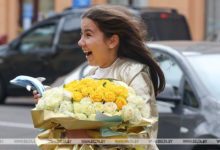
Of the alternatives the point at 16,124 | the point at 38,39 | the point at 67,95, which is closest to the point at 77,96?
the point at 67,95

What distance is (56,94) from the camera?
2.72 m

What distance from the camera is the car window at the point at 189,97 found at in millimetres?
5007

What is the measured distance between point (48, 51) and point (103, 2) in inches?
302

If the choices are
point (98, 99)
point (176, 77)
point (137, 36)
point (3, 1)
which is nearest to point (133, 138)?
point (98, 99)

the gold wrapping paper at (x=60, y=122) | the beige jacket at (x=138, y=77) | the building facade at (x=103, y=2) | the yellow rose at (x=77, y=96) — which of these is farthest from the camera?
the building facade at (x=103, y=2)

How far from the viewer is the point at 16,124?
8.81 metres

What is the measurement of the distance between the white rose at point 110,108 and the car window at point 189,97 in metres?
2.40

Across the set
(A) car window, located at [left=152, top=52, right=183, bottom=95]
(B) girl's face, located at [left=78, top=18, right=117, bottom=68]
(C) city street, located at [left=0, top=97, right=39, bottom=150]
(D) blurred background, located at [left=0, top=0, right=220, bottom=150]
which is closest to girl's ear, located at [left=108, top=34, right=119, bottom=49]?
(B) girl's face, located at [left=78, top=18, right=117, bottom=68]

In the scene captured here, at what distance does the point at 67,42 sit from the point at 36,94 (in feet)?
27.8

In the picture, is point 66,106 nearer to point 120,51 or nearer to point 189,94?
point 120,51

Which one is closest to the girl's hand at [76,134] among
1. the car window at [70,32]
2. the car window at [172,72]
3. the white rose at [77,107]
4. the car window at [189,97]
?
the white rose at [77,107]

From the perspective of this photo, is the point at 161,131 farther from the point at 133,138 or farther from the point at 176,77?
the point at 133,138

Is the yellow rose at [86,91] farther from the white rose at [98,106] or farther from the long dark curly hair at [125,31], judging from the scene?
the long dark curly hair at [125,31]

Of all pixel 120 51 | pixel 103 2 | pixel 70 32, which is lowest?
pixel 103 2
